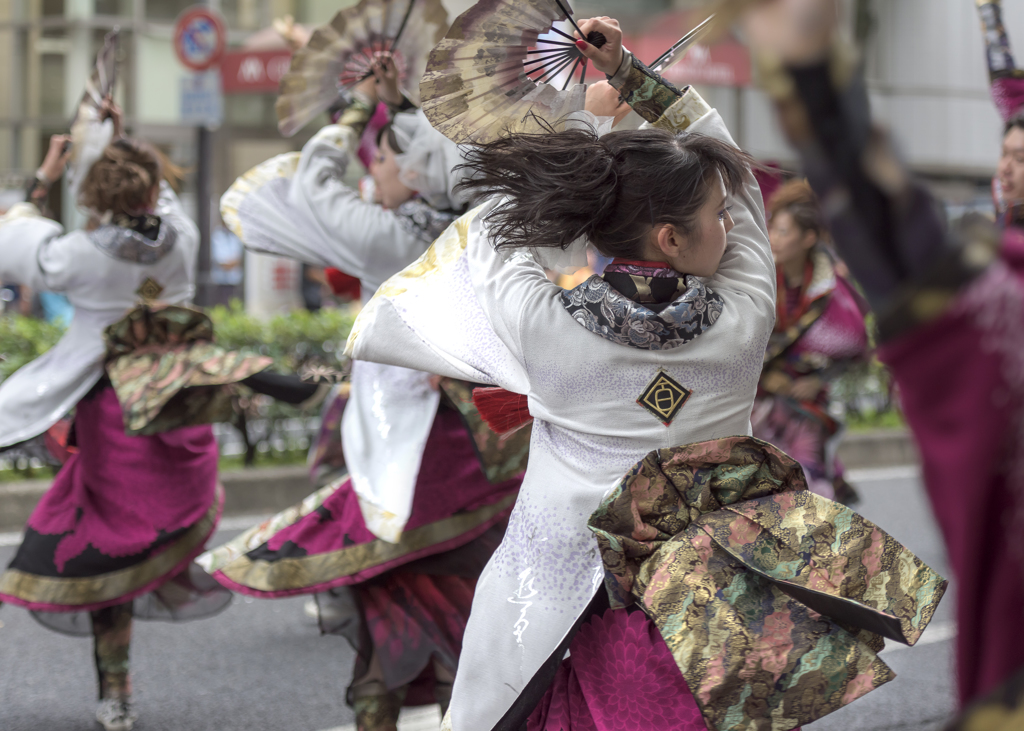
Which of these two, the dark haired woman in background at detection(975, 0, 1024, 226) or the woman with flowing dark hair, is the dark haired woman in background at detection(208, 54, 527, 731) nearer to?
the woman with flowing dark hair

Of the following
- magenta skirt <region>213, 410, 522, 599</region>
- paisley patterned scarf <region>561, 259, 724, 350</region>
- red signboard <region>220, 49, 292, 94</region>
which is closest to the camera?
paisley patterned scarf <region>561, 259, 724, 350</region>

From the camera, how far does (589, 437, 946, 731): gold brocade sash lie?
5.81ft

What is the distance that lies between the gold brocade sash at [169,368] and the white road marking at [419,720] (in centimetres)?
105

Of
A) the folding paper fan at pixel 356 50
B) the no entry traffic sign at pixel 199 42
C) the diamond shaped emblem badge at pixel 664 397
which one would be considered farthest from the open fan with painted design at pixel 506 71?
the no entry traffic sign at pixel 199 42

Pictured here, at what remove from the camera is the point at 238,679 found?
391 centimetres

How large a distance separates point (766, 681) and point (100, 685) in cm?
243

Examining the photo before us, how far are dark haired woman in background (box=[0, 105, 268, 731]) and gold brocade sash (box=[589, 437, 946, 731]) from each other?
5.82 feet

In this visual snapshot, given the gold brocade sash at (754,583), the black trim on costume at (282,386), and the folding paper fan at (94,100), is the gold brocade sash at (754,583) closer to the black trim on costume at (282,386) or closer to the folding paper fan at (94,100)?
the black trim on costume at (282,386)

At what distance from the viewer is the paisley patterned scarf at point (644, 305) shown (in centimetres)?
193

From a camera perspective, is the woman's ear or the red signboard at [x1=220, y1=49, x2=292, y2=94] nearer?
Answer: the woman's ear

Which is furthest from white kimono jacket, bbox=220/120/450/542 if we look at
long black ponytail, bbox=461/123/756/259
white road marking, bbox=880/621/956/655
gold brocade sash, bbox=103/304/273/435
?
white road marking, bbox=880/621/956/655

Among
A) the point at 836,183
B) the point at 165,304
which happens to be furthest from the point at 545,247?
the point at 165,304

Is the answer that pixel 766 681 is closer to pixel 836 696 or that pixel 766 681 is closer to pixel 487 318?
pixel 836 696

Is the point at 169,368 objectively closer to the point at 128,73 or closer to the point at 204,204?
the point at 204,204
